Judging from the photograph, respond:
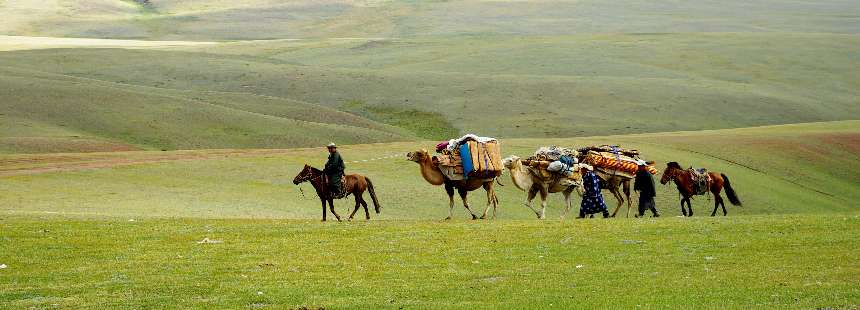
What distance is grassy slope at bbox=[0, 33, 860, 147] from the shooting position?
3413 inches

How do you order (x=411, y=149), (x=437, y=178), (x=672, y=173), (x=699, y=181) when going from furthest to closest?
(x=411, y=149)
(x=699, y=181)
(x=672, y=173)
(x=437, y=178)

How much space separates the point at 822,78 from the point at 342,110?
46.3m

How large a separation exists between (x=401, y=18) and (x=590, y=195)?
14553cm

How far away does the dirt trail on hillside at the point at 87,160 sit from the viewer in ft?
142

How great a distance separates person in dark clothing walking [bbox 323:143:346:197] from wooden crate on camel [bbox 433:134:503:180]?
330 cm

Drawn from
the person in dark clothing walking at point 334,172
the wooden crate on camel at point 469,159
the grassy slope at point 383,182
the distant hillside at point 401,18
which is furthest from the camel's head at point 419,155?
the distant hillside at point 401,18

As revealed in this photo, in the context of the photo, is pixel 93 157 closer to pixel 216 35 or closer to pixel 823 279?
pixel 823 279

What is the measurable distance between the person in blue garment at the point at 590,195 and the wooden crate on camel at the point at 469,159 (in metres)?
2.53

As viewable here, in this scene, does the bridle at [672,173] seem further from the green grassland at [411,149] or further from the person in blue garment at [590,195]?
the green grassland at [411,149]

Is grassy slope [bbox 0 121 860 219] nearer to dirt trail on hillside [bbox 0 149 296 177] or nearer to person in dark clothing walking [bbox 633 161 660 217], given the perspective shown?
dirt trail on hillside [bbox 0 149 296 177]

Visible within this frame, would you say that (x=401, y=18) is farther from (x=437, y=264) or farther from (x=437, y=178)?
(x=437, y=264)

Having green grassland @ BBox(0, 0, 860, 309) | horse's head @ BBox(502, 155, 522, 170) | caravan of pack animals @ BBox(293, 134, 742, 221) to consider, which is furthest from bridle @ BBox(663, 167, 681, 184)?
horse's head @ BBox(502, 155, 522, 170)

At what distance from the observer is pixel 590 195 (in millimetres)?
31906

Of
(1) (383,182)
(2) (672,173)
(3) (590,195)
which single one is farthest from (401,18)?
(3) (590,195)
